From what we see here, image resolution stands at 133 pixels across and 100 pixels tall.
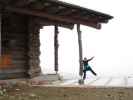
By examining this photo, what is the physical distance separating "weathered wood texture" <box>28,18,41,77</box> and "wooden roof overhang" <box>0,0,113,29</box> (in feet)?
1.69

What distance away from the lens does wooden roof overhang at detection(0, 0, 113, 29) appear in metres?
26.7

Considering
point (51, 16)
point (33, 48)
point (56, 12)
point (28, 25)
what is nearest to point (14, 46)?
point (28, 25)

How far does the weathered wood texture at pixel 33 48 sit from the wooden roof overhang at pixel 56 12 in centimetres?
52

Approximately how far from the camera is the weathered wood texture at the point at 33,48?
2992cm

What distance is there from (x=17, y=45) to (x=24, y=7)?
2987mm

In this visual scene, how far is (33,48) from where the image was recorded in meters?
30.8

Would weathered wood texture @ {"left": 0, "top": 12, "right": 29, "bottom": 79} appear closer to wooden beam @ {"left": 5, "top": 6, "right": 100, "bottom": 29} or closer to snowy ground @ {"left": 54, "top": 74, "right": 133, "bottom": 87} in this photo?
wooden beam @ {"left": 5, "top": 6, "right": 100, "bottom": 29}

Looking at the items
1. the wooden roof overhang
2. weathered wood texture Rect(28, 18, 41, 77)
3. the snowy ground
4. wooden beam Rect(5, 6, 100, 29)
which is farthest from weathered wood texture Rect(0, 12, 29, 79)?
the snowy ground

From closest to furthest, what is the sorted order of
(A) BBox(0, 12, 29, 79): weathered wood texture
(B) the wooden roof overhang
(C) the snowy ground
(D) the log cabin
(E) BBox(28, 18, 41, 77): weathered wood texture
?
(B) the wooden roof overhang
(C) the snowy ground
(D) the log cabin
(A) BBox(0, 12, 29, 79): weathered wood texture
(E) BBox(28, 18, 41, 77): weathered wood texture

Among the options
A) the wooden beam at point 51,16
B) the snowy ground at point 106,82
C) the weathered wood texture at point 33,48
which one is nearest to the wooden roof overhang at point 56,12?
the wooden beam at point 51,16

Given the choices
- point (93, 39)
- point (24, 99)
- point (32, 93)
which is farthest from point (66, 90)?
point (93, 39)

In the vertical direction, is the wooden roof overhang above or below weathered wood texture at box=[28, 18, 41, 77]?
above

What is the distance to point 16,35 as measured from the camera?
96.8 ft

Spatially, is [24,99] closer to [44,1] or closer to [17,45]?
[44,1]
